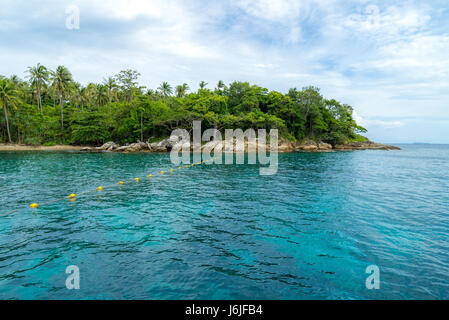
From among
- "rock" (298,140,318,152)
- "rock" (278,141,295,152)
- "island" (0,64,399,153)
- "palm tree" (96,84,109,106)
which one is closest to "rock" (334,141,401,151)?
"island" (0,64,399,153)

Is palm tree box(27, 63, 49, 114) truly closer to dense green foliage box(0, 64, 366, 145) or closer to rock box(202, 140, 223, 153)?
dense green foliage box(0, 64, 366, 145)

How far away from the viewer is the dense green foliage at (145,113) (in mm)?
54438

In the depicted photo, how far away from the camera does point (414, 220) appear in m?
10.3

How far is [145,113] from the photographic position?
5856 cm

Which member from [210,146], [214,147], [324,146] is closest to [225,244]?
[214,147]

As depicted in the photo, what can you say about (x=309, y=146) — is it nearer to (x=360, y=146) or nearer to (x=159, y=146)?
(x=360, y=146)

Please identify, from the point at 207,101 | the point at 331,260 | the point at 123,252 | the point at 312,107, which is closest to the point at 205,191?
the point at 123,252

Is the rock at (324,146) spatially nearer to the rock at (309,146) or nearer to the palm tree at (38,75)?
the rock at (309,146)

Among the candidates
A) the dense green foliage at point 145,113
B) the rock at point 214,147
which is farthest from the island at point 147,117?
the rock at point 214,147

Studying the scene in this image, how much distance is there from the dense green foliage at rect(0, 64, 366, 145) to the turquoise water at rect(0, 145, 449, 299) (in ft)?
135

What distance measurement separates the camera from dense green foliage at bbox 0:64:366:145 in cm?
5444
